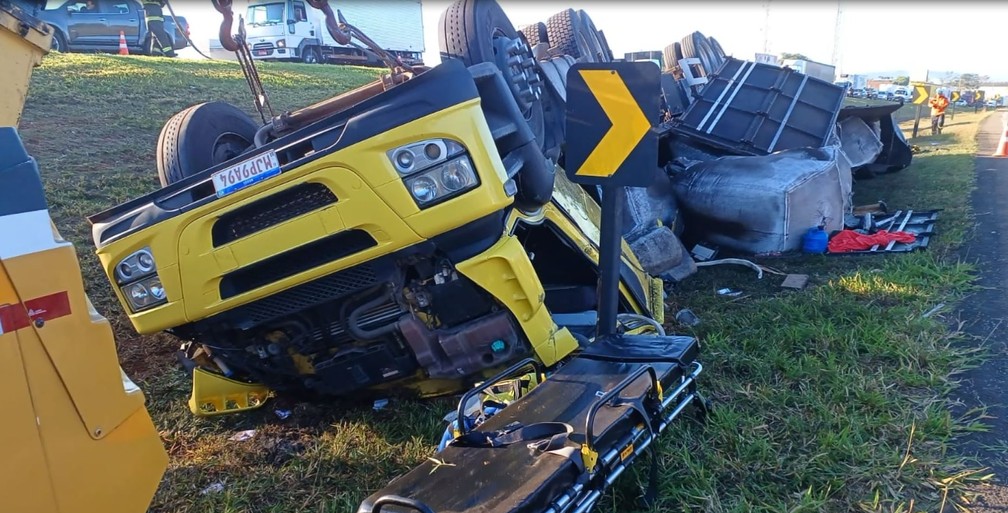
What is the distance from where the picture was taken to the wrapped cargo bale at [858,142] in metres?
9.62

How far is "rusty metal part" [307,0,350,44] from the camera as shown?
10.3 feet

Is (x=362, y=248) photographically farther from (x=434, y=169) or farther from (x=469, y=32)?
(x=469, y=32)

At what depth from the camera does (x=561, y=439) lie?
7.35 ft

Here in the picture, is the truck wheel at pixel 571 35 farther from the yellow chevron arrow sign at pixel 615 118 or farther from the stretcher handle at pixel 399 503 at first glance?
the stretcher handle at pixel 399 503

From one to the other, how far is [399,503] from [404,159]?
124 cm

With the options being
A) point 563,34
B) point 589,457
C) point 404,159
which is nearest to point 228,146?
point 404,159

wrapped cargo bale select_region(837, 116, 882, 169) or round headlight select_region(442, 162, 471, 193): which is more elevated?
round headlight select_region(442, 162, 471, 193)

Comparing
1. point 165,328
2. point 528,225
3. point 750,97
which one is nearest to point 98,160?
point 165,328

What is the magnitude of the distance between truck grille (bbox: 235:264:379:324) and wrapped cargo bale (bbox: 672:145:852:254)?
4.36 m

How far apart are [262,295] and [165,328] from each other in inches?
17.7

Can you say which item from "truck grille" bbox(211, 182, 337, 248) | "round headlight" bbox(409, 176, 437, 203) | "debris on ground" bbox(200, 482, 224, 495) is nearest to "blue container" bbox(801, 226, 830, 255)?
"round headlight" bbox(409, 176, 437, 203)

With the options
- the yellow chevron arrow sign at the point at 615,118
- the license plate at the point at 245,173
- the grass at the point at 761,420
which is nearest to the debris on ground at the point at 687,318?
the grass at the point at 761,420

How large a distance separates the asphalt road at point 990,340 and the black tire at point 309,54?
1836 cm

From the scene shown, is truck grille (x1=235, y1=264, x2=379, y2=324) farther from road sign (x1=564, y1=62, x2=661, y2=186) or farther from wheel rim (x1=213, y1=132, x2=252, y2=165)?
wheel rim (x1=213, y1=132, x2=252, y2=165)
